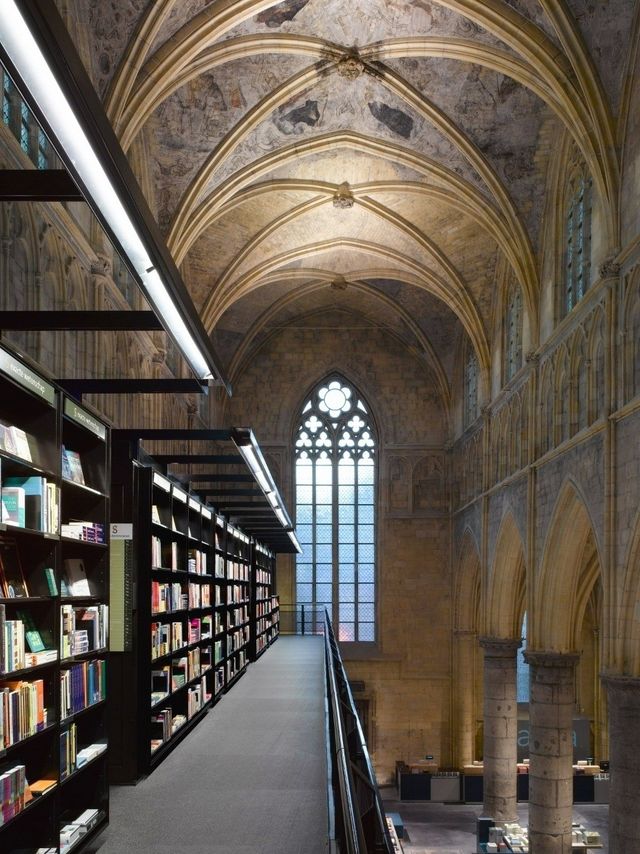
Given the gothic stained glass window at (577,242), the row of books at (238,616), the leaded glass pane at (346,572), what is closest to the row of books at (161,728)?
the row of books at (238,616)

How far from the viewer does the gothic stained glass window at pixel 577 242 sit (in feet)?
54.3

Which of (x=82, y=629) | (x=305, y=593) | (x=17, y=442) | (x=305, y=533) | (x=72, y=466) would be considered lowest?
(x=305, y=593)

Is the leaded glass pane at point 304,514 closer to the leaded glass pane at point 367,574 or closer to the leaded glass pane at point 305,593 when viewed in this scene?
the leaded glass pane at point 305,593

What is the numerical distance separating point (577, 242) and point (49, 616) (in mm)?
13793

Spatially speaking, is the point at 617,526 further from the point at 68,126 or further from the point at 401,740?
the point at 401,740

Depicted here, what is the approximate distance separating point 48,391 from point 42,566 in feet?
3.05

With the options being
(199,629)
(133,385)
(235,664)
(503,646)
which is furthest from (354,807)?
(503,646)

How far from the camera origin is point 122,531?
779 cm

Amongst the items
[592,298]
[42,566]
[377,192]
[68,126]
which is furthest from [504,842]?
[68,126]

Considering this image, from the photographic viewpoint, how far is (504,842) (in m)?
21.5

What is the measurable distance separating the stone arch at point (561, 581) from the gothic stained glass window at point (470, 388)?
954cm

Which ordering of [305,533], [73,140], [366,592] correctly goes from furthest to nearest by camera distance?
[305,533]
[366,592]
[73,140]

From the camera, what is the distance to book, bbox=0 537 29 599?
5.29 meters

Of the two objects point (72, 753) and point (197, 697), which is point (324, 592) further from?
point (72, 753)
